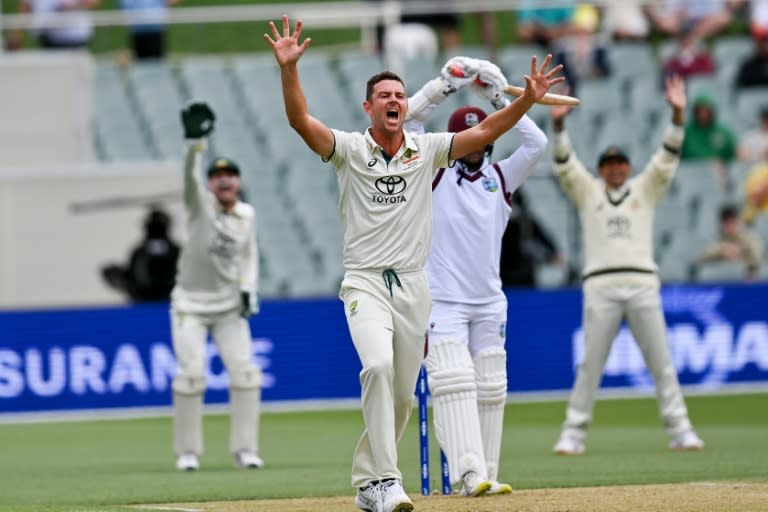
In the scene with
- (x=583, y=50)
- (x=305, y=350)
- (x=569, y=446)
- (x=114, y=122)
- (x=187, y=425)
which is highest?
(x=583, y=50)

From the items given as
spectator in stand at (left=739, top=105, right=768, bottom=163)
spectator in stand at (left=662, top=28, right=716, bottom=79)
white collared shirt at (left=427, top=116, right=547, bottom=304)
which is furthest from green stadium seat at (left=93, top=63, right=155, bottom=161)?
white collared shirt at (left=427, top=116, right=547, bottom=304)

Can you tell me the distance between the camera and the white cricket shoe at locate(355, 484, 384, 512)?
8711mm

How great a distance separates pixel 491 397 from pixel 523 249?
31.3 feet

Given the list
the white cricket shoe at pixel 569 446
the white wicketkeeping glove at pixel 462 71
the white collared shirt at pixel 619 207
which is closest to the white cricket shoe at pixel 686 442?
the white cricket shoe at pixel 569 446

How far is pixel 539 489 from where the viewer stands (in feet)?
34.6

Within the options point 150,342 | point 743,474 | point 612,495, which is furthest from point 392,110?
point 150,342

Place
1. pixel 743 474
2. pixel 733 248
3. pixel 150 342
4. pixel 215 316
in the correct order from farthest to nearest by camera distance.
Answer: pixel 733 248 < pixel 150 342 < pixel 215 316 < pixel 743 474

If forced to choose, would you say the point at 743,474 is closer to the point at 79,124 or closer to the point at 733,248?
the point at 733,248

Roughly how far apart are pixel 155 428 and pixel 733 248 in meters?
7.61

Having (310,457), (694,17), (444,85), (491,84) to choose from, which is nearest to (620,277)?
(310,457)

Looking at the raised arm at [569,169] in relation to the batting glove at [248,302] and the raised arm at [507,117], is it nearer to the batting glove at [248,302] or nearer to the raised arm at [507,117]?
the batting glove at [248,302]

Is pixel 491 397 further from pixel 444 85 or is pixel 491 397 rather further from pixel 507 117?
pixel 507 117

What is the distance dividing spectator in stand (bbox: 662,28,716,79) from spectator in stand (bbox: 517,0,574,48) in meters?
1.75

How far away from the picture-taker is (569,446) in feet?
45.1
